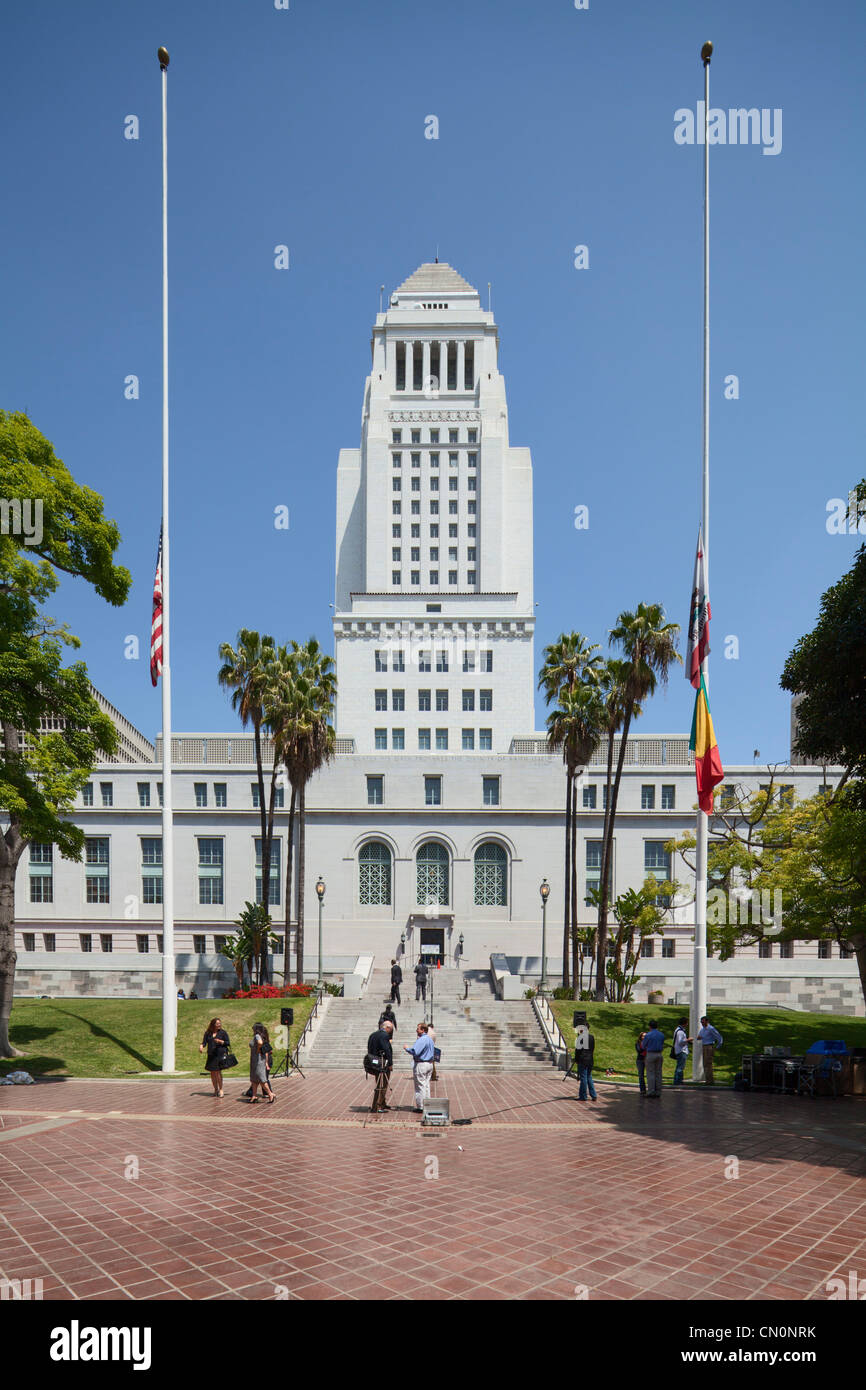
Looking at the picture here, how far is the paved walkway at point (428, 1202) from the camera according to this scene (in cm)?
764

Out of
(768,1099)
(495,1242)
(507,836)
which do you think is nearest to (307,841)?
(507,836)

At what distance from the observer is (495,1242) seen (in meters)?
8.61

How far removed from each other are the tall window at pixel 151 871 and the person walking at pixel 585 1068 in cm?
3557

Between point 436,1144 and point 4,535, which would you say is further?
point 4,535

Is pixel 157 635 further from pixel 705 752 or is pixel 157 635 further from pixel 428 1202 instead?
pixel 428 1202

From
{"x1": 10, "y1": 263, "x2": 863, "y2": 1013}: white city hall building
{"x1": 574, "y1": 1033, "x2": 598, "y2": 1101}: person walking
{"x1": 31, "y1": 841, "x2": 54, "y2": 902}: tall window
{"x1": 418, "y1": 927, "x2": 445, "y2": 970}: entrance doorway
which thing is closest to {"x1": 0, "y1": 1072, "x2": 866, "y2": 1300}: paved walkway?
{"x1": 574, "y1": 1033, "x2": 598, "y2": 1101}: person walking

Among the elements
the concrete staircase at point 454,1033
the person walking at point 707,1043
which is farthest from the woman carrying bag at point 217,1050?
the person walking at point 707,1043

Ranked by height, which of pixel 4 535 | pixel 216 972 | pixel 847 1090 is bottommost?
pixel 216 972

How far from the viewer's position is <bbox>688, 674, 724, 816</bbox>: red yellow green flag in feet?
69.9

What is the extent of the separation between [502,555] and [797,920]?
165 feet

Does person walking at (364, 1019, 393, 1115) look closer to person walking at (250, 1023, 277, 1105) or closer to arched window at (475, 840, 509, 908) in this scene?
person walking at (250, 1023, 277, 1105)

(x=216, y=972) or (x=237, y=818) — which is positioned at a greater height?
(x=237, y=818)

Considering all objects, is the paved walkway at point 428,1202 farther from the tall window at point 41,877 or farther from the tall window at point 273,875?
the tall window at point 41,877
